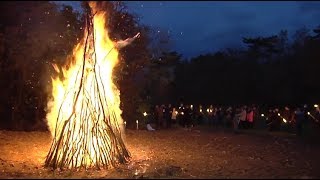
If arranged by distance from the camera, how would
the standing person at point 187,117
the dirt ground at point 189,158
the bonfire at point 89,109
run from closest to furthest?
the dirt ground at point 189,158 < the bonfire at point 89,109 < the standing person at point 187,117

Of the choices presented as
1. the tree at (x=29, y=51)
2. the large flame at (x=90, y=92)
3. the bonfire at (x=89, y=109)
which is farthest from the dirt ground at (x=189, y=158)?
the tree at (x=29, y=51)

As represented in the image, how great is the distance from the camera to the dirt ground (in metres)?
12.0

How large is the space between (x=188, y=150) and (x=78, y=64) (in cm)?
471

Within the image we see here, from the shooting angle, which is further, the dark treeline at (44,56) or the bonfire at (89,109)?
the dark treeline at (44,56)

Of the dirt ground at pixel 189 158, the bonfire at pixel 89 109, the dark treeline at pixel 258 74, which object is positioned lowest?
the dirt ground at pixel 189 158

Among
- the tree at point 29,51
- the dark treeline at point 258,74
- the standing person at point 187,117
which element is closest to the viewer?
the tree at point 29,51

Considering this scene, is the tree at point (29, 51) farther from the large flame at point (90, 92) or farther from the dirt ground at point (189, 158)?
the large flame at point (90, 92)

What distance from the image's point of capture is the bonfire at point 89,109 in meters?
13.0

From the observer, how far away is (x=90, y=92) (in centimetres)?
1328

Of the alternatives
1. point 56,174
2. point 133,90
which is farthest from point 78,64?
point 133,90

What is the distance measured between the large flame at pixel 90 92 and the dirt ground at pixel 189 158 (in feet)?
2.69

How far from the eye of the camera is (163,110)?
28172 millimetres

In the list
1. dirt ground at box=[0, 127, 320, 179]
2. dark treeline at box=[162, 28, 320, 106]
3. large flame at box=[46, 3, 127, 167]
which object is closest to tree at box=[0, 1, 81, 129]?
dirt ground at box=[0, 127, 320, 179]

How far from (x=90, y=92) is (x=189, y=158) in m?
3.30
